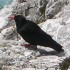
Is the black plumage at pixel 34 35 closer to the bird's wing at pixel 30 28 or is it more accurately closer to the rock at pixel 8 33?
the bird's wing at pixel 30 28

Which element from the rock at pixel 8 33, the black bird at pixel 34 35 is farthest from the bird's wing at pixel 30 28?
the rock at pixel 8 33

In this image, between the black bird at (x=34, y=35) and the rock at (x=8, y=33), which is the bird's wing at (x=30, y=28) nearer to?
the black bird at (x=34, y=35)

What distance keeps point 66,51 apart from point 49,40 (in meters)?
0.65

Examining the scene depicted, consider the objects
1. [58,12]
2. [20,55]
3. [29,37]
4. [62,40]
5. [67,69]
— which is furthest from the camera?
[58,12]

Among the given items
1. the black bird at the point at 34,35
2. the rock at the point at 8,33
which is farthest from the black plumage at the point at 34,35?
the rock at the point at 8,33

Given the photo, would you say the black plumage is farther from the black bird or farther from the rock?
the rock

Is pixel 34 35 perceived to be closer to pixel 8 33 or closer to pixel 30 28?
pixel 30 28

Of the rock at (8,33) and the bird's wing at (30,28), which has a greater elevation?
the rock at (8,33)

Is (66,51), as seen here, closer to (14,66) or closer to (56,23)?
(14,66)

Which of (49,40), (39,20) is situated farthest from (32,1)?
(49,40)

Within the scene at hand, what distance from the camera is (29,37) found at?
1015cm

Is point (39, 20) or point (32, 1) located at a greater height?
point (32, 1)

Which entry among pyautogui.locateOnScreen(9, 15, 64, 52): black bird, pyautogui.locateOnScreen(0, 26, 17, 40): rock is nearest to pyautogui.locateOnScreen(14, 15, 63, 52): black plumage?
pyautogui.locateOnScreen(9, 15, 64, 52): black bird

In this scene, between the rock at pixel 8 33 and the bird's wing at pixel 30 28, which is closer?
the bird's wing at pixel 30 28
